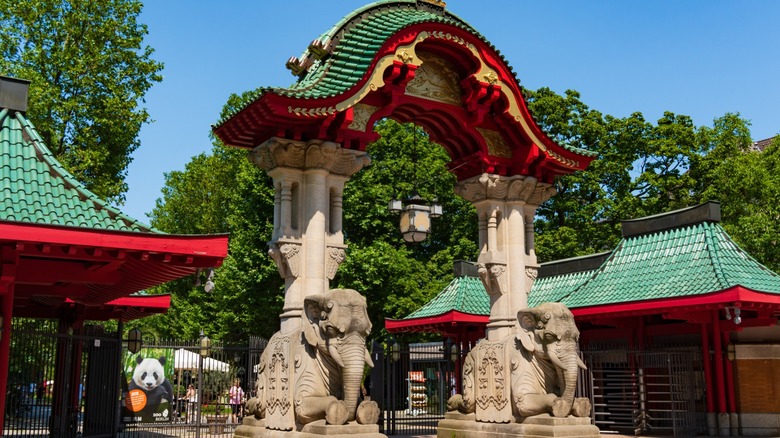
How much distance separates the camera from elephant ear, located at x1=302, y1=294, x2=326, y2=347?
1082 centimetres

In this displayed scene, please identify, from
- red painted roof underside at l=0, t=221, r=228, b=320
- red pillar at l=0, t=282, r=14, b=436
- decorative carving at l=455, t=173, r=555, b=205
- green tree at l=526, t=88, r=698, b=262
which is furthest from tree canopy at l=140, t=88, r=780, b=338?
red pillar at l=0, t=282, r=14, b=436

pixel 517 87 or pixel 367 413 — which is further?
pixel 517 87

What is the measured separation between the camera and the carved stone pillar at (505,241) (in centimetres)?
1417

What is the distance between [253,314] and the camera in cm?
3028

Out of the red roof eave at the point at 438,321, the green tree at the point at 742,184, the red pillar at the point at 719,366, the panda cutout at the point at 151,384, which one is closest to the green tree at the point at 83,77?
the panda cutout at the point at 151,384

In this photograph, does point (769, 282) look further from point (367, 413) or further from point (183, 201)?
point (183, 201)

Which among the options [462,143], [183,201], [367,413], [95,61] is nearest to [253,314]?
[95,61]

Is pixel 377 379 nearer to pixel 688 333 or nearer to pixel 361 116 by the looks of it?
pixel 361 116

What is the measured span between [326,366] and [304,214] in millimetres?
2571

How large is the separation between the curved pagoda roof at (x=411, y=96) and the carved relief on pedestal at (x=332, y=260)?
182 cm

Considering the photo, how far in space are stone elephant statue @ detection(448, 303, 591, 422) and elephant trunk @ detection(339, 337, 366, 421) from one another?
11.1ft

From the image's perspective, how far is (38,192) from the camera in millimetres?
10148

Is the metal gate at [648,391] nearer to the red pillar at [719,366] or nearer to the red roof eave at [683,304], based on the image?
the red pillar at [719,366]

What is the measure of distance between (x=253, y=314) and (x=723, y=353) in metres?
18.2
